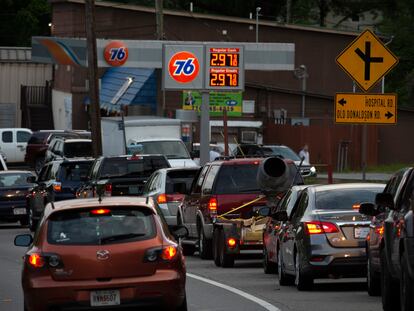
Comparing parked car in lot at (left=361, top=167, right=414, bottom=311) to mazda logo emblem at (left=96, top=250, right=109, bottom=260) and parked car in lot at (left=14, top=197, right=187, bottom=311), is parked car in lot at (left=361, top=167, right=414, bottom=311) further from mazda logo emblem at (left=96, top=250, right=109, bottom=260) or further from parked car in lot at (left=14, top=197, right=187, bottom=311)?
mazda logo emblem at (left=96, top=250, right=109, bottom=260)

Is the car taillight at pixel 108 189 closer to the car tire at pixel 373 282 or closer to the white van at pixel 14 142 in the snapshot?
the car tire at pixel 373 282

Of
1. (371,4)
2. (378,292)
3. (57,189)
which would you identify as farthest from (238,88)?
(371,4)

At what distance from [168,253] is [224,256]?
938 cm

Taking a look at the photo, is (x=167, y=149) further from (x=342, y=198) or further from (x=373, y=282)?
(x=373, y=282)

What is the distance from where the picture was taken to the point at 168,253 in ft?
43.1

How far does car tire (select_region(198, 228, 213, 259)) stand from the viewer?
24.3 metres

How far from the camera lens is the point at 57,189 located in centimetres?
3506

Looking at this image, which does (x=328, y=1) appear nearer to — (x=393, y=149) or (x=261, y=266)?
(x=393, y=149)

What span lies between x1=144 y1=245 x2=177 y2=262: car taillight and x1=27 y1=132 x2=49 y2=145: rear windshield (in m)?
46.7

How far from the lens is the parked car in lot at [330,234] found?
17109mm

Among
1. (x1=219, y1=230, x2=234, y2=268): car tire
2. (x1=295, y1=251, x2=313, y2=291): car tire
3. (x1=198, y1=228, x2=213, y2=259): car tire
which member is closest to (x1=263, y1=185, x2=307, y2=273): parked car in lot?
(x1=219, y1=230, x2=234, y2=268): car tire

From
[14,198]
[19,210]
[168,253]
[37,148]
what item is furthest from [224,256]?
[37,148]

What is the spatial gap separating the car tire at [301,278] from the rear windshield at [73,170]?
18335 millimetres

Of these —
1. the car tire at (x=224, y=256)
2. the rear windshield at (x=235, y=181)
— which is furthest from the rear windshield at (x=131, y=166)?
the car tire at (x=224, y=256)
